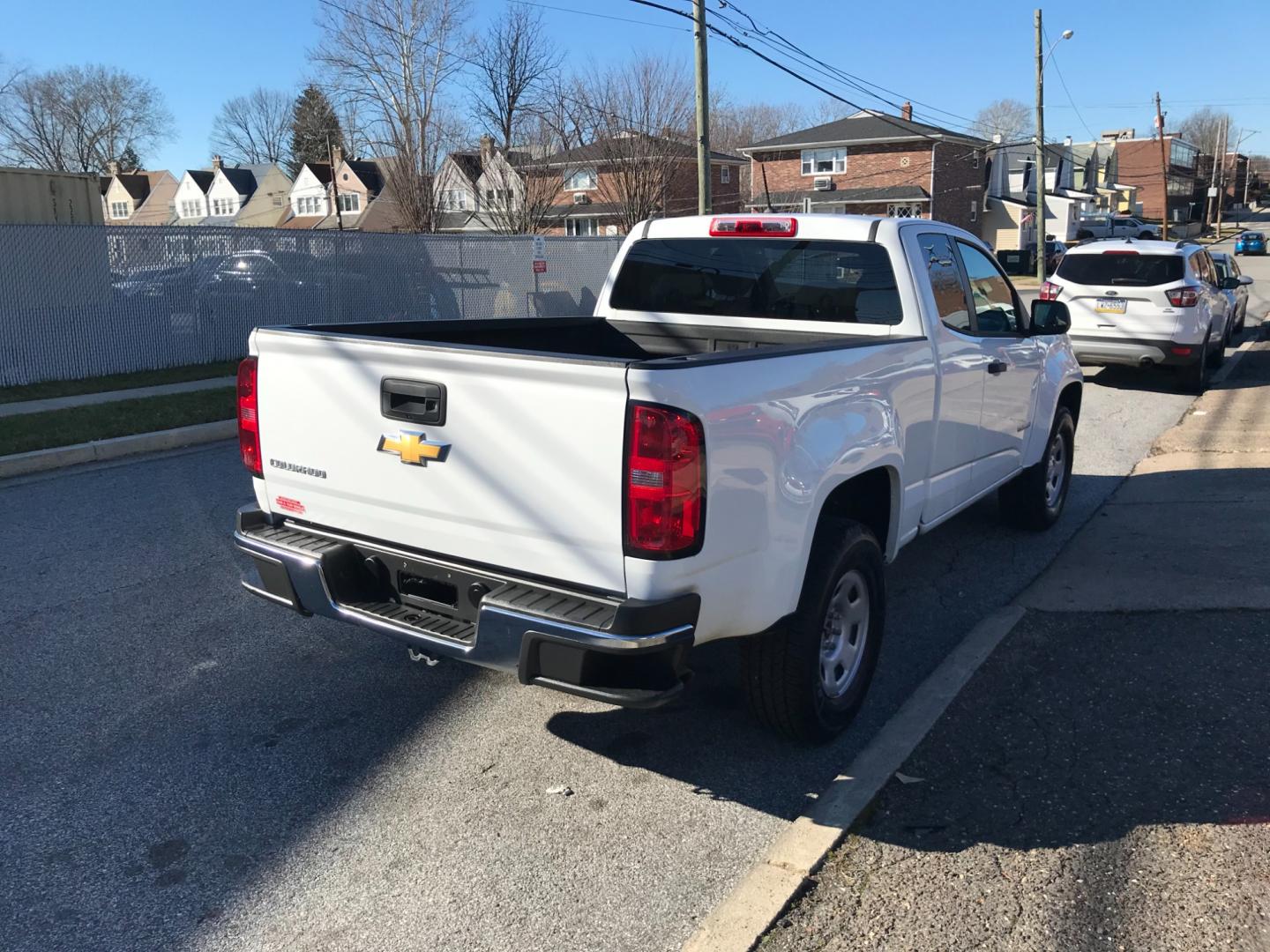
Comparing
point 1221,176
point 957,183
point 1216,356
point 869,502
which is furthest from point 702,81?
point 1221,176

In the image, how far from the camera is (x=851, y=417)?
3.88 m

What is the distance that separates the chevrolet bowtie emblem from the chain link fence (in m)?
10.8

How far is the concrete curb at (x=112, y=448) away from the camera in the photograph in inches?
341

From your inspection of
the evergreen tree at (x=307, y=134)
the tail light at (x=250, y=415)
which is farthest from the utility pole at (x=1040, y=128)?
the evergreen tree at (x=307, y=134)

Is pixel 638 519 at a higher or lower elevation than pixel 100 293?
lower

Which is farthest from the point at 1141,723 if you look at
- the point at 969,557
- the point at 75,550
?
the point at 75,550

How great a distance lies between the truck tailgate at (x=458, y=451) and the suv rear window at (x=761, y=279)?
2.18 meters

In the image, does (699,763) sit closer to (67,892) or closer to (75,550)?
(67,892)

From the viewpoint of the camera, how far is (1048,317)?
6.02 metres

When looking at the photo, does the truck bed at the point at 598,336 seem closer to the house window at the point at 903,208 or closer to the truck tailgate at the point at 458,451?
the truck tailgate at the point at 458,451

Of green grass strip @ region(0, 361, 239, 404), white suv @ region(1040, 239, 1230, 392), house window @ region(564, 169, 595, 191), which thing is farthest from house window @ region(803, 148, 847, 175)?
green grass strip @ region(0, 361, 239, 404)

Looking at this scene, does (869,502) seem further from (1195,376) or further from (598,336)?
(1195,376)

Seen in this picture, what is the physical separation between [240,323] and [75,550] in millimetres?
10402

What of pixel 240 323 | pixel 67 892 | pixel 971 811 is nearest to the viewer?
pixel 67 892
